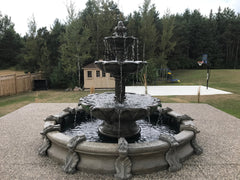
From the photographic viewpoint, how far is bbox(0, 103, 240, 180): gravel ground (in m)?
3.73

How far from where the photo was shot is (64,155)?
4.17 m

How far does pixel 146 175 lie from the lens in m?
3.73

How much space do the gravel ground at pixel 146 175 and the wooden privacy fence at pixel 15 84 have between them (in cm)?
752

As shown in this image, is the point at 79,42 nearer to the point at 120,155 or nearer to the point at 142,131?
the point at 142,131

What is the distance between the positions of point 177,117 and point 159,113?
1024 mm

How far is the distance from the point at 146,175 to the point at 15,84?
50.1 feet

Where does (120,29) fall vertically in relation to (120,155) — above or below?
above

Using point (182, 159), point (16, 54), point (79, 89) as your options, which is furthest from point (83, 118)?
point (16, 54)

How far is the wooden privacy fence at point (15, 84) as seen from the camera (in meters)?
14.1

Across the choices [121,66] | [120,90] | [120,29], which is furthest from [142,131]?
[120,29]

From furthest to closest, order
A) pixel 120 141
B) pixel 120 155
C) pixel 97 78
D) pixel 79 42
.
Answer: pixel 79 42, pixel 97 78, pixel 120 141, pixel 120 155

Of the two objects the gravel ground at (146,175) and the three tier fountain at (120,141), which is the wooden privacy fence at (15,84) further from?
the three tier fountain at (120,141)

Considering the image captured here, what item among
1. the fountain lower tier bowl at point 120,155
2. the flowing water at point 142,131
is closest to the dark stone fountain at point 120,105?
the flowing water at point 142,131

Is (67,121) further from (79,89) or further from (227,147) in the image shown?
(79,89)
